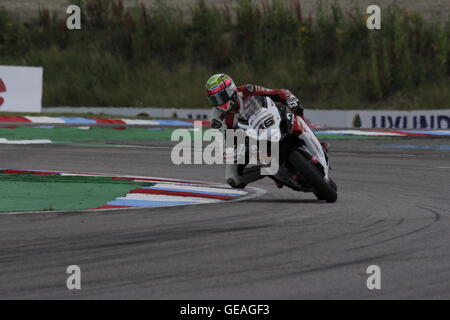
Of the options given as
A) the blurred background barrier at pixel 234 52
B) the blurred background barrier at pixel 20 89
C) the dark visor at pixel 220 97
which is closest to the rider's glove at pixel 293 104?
the dark visor at pixel 220 97

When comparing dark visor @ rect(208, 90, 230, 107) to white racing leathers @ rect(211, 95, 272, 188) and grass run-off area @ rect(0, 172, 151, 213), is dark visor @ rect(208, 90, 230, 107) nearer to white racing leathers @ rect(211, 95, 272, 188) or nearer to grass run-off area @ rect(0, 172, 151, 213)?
white racing leathers @ rect(211, 95, 272, 188)

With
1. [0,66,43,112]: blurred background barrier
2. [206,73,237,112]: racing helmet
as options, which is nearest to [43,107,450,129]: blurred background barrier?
[0,66,43,112]: blurred background barrier

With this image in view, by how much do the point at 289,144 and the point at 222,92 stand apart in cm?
88

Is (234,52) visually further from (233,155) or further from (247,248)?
(247,248)

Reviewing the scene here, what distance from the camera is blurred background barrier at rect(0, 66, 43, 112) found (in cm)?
2305

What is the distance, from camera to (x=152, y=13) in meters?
37.0

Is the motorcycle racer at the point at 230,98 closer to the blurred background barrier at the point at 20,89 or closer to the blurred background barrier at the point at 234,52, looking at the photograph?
the blurred background barrier at the point at 20,89

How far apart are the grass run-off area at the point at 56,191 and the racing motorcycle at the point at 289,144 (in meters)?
1.86

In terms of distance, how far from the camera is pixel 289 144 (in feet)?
32.7

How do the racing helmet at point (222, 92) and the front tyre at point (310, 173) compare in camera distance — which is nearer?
the front tyre at point (310, 173)

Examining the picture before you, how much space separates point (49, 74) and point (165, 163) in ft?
67.6

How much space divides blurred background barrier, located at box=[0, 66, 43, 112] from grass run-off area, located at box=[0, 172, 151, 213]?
407 inches

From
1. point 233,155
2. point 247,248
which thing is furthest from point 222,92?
point 247,248

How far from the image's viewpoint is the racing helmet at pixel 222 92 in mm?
9898
